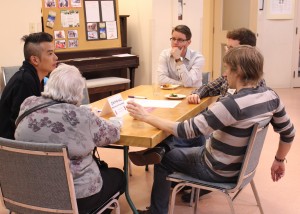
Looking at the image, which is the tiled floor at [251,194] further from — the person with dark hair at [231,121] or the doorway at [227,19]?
the doorway at [227,19]

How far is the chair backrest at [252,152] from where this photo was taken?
1.75 metres

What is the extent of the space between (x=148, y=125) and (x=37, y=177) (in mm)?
662

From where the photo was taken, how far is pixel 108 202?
183 cm

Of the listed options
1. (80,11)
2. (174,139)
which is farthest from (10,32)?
(174,139)

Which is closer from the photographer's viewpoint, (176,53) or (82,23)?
(176,53)

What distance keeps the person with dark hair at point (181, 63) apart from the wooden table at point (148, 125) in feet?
0.46

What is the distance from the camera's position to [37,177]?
4.97 feet

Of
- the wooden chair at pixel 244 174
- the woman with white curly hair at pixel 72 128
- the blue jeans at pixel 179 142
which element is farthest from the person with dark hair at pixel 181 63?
the woman with white curly hair at pixel 72 128

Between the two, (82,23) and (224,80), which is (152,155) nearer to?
(224,80)

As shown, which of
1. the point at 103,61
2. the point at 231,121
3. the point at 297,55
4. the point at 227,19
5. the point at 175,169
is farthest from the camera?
the point at 297,55

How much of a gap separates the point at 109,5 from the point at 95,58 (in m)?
0.81

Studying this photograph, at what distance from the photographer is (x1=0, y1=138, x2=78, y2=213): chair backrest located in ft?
4.76

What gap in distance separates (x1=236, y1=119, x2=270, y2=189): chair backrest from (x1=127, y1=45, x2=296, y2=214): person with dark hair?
0.12 ft

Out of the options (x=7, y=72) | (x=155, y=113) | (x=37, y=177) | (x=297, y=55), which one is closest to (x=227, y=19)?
(x=297, y=55)
